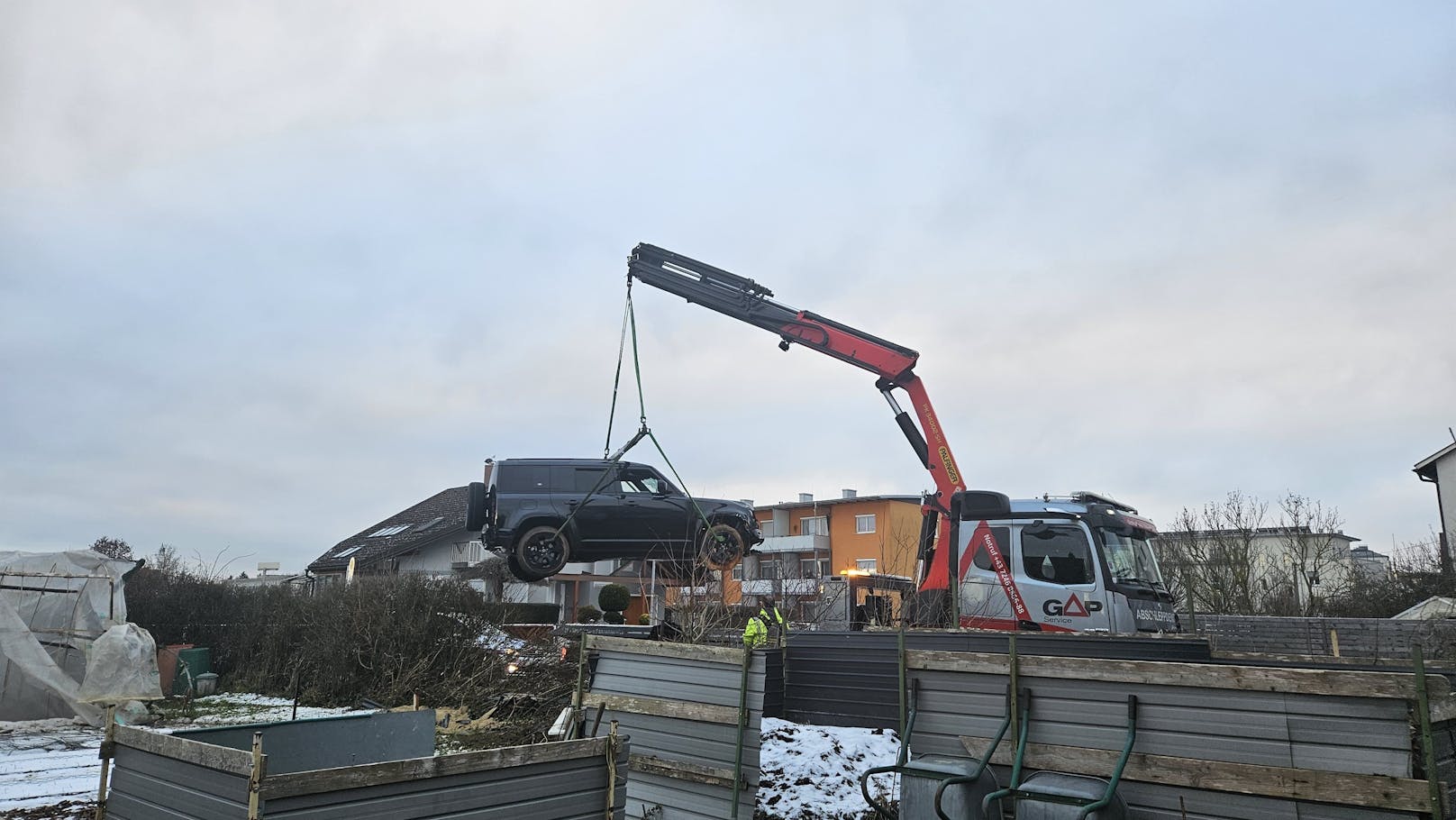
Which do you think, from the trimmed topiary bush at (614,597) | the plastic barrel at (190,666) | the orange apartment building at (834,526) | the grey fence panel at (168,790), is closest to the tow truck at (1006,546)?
the grey fence panel at (168,790)

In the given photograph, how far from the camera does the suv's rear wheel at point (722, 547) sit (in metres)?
13.7

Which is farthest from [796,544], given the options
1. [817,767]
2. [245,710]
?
[817,767]

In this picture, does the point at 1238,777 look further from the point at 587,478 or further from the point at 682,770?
the point at 587,478

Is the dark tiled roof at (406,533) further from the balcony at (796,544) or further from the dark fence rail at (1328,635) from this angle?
the dark fence rail at (1328,635)

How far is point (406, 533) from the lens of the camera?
41.3 meters

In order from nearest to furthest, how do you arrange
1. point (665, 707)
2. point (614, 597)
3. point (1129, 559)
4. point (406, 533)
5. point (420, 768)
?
point (420, 768), point (665, 707), point (1129, 559), point (614, 597), point (406, 533)

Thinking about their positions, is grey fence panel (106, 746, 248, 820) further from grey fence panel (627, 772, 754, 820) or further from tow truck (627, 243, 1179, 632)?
tow truck (627, 243, 1179, 632)

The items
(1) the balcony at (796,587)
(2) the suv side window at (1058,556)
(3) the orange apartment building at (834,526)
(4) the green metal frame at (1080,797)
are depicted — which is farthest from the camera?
(3) the orange apartment building at (834,526)

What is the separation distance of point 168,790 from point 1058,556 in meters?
9.67

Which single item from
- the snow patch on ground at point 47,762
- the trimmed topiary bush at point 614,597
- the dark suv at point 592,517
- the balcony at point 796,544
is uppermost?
the balcony at point 796,544

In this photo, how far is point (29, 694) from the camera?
14.9 meters

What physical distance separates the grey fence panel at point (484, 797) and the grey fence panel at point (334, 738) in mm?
1327

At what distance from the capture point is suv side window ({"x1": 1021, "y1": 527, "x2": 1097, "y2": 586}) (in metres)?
11.2

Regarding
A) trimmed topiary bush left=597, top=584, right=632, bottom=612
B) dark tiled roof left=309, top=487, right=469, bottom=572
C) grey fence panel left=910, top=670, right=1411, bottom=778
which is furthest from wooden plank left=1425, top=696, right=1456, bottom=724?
dark tiled roof left=309, top=487, right=469, bottom=572
